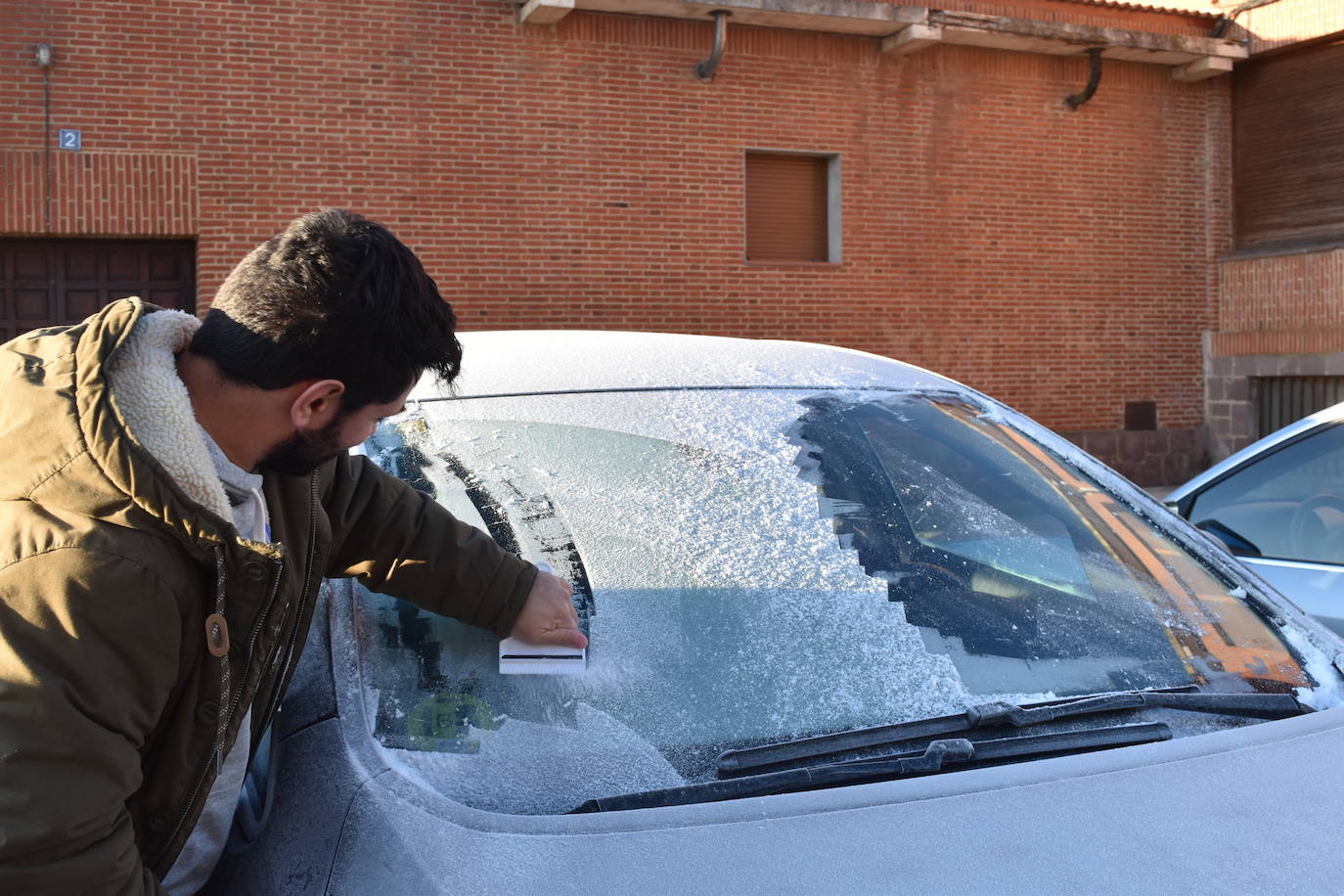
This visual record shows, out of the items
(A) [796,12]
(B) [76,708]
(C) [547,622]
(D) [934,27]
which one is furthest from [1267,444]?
(D) [934,27]

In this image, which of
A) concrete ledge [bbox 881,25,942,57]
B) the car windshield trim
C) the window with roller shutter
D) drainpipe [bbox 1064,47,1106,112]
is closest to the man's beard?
the car windshield trim

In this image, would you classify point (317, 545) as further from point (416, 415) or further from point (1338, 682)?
point (1338, 682)

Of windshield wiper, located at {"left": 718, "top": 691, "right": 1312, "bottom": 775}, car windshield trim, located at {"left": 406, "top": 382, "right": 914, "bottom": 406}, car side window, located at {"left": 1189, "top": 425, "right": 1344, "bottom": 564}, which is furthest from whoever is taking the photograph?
car side window, located at {"left": 1189, "top": 425, "right": 1344, "bottom": 564}

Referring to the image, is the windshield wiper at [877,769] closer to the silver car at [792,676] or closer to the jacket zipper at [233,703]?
the silver car at [792,676]

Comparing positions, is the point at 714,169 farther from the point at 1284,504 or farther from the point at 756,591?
the point at 756,591

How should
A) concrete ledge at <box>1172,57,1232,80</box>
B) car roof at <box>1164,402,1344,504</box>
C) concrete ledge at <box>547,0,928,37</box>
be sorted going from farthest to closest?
concrete ledge at <box>1172,57,1232,80</box> → concrete ledge at <box>547,0,928,37</box> → car roof at <box>1164,402,1344,504</box>

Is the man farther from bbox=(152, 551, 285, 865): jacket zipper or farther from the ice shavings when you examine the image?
the ice shavings

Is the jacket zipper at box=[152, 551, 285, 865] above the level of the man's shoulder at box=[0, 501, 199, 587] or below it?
below

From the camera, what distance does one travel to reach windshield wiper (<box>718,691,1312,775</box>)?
165 cm

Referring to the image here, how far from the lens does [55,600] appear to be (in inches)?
48.8

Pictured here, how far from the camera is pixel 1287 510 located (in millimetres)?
4062

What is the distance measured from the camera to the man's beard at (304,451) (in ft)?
4.99

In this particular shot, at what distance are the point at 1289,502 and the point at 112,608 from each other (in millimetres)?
3933

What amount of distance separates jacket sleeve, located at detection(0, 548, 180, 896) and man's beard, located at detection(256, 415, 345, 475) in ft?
0.91
